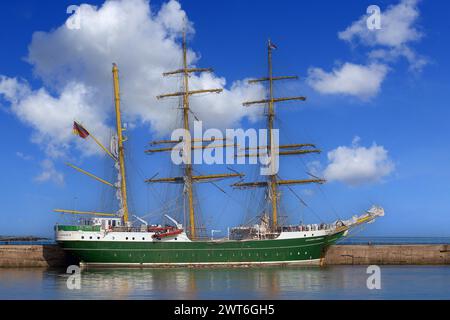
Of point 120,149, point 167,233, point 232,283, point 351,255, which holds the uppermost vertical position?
point 120,149

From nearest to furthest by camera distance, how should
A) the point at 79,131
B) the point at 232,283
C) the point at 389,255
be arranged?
1. the point at 232,283
2. the point at 79,131
3. the point at 389,255

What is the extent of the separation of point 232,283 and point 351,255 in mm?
20504

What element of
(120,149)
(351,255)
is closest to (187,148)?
(120,149)

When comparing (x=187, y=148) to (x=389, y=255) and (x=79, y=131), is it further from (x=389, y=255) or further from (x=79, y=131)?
(x=389, y=255)

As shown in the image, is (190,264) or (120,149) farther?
(120,149)

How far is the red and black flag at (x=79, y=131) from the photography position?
52.9 meters

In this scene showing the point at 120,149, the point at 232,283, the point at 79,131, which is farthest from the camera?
the point at 120,149

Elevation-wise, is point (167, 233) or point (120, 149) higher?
point (120, 149)

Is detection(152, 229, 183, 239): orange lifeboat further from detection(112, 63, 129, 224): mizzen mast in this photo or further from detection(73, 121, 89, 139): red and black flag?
detection(73, 121, 89, 139): red and black flag

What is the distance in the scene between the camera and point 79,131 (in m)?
53.2

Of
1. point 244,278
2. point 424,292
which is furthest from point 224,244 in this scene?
point 424,292
